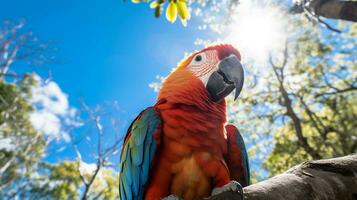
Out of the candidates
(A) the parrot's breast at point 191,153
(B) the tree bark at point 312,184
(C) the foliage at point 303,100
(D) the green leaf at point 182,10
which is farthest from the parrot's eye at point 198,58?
(C) the foliage at point 303,100

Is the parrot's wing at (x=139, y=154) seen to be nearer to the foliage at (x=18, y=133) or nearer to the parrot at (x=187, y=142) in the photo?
the parrot at (x=187, y=142)

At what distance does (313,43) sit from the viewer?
618 inches

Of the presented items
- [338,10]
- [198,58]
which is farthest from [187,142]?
[338,10]

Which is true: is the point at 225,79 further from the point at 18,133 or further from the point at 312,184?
the point at 18,133

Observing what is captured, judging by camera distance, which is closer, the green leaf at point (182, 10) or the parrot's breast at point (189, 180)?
the parrot's breast at point (189, 180)

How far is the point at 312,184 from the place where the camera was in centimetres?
127

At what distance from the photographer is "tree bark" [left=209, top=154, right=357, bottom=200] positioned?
115 centimetres

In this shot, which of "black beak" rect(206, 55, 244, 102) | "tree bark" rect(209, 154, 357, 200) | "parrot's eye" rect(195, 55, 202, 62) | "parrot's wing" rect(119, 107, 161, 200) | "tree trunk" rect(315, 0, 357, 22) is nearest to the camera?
"tree bark" rect(209, 154, 357, 200)

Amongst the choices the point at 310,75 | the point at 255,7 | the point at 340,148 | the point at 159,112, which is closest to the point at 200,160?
the point at 159,112

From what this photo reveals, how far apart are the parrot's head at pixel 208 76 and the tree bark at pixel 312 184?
139cm

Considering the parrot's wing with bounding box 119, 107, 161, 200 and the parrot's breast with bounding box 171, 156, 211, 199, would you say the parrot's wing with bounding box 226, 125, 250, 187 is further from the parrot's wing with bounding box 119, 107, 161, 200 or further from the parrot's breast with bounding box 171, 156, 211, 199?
the parrot's wing with bounding box 119, 107, 161, 200

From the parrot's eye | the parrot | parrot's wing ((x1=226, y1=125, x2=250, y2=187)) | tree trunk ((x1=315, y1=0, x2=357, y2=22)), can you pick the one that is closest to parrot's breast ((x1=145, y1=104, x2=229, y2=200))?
the parrot

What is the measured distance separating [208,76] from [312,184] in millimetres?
1833

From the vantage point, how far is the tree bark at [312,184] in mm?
1154
